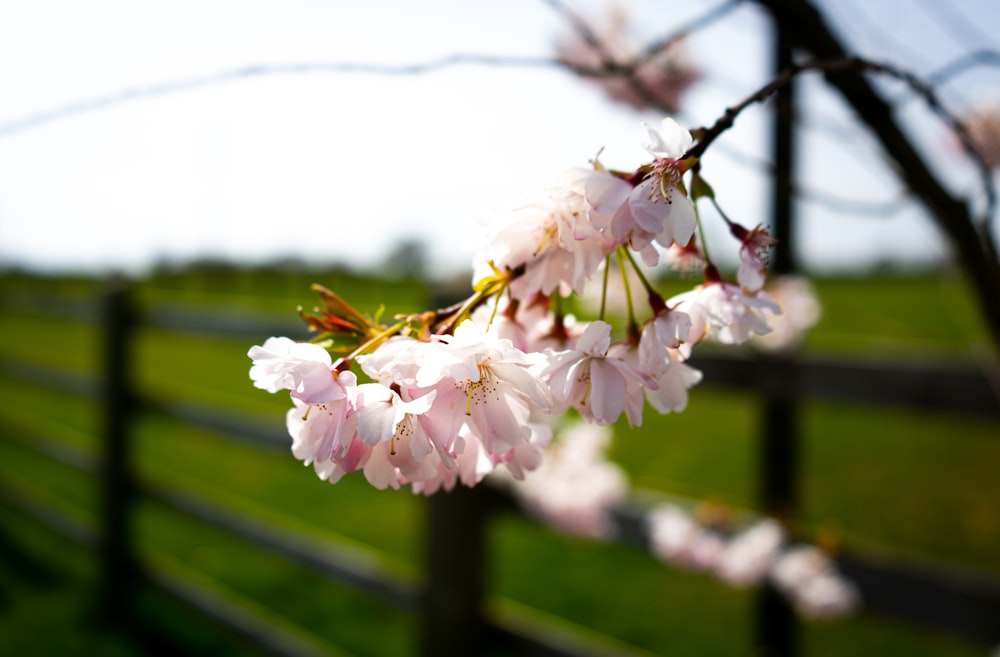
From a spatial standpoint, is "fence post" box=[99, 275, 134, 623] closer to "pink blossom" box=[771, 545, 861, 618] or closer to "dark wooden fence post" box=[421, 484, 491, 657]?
"dark wooden fence post" box=[421, 484, 491, 657]

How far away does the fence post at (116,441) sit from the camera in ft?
8.63

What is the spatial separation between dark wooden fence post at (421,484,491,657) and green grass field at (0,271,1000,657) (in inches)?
4.1

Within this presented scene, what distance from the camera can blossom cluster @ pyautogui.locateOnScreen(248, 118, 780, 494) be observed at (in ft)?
0.98

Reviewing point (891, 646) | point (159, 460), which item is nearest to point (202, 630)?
point (891, 646)

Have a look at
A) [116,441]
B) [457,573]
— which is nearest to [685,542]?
[457,573]

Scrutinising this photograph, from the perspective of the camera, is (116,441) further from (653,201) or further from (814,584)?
(653,201)

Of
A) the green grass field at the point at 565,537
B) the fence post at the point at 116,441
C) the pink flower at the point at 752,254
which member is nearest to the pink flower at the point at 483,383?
the pink flower at the point at 752,254

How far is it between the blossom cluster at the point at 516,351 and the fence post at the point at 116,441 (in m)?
2.62

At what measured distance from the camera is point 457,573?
159cm

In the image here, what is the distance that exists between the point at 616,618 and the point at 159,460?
13.0 feet

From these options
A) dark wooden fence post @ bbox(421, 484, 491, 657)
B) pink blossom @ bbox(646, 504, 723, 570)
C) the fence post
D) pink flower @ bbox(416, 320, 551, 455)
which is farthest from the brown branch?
the fence post

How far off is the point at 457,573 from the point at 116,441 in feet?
5.55

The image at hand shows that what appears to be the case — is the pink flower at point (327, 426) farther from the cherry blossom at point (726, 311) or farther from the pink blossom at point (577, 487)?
the pink blossom at point (577, 487)

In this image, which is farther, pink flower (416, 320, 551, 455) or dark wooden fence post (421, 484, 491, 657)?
dark wooden fence post (421, 484, 491, 657)
